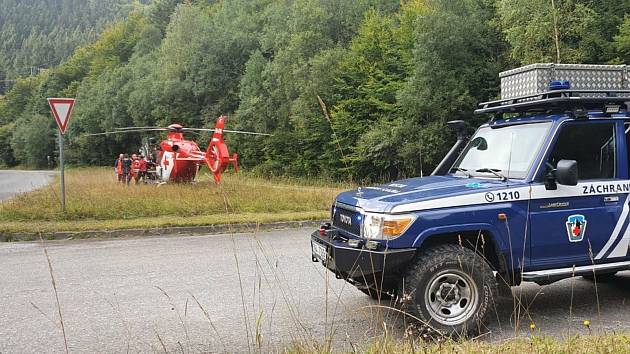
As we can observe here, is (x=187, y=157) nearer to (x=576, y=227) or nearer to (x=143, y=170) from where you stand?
(x=143, y=170)

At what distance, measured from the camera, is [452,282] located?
4934mm

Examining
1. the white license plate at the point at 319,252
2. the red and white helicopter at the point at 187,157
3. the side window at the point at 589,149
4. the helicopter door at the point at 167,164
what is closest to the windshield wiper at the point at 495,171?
the side window at the point at 589,149

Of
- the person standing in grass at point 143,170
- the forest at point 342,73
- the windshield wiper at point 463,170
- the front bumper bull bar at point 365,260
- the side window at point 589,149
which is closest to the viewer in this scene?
the front bumper bull bar at point 365,260

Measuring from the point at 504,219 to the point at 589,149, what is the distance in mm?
1348

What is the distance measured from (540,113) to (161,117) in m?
63.0

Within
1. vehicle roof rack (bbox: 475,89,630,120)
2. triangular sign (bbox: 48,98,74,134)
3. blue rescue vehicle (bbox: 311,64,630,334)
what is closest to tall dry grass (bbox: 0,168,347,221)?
triangular sign (bbox: 48,98,74,134)

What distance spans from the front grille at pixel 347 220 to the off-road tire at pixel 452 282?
2.09 feet

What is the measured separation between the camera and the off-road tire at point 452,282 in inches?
189

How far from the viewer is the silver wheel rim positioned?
4.86m

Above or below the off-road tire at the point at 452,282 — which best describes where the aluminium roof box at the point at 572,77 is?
above

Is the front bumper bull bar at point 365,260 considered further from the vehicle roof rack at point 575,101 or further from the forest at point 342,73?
the forest at point 342,73

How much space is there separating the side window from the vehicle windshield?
0.20m

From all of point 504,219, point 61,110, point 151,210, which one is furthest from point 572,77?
point 61,110

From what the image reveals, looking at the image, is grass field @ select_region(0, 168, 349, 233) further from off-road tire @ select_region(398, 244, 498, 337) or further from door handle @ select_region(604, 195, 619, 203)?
door handle @ select_region(604, 195, 619, 203)
